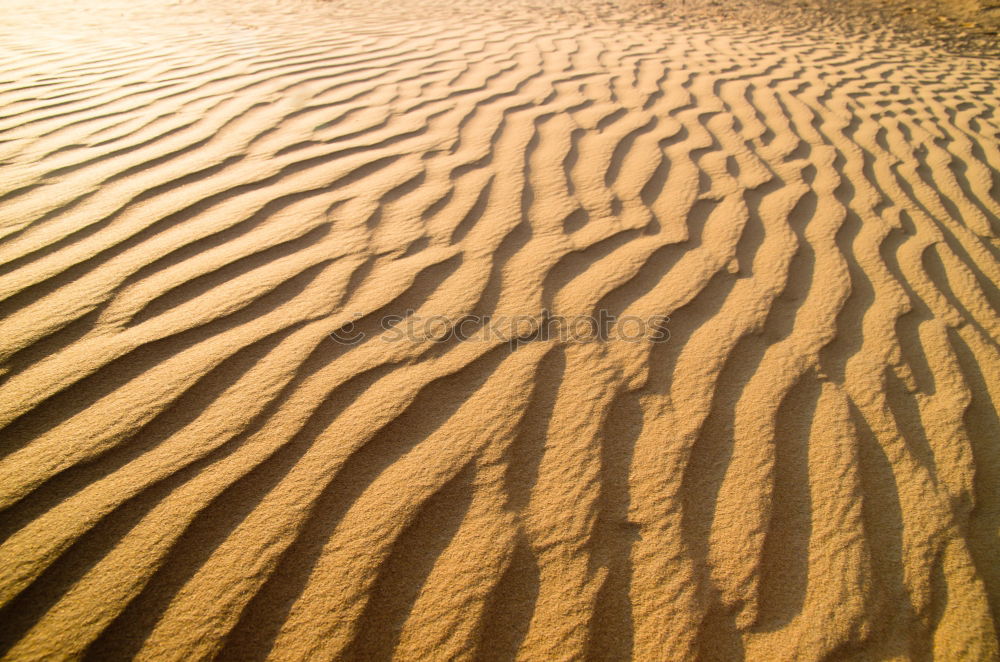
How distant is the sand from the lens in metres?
0.94

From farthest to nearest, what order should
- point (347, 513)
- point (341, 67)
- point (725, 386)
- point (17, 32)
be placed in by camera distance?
point (17, 32)
point (341, 67)
point (725, 386)
point (347, 513)

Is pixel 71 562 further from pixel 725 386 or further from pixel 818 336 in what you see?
pixel 818 336

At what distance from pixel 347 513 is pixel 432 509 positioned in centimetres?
16

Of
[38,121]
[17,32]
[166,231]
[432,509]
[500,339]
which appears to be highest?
[17,32]

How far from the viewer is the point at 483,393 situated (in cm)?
129

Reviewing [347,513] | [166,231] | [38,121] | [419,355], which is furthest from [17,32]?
[347,513]

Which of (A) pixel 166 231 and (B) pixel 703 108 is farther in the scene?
(B) pixel 703 108

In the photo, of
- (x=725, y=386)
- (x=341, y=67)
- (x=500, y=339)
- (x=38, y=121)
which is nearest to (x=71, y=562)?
(x=500, y=339)

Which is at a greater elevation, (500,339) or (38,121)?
(38,121)

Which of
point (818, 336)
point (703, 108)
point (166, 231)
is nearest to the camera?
point (818, 336)

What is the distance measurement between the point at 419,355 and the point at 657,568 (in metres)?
0.73

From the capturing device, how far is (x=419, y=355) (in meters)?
1.38

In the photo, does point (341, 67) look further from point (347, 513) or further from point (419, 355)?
point (347, 513)

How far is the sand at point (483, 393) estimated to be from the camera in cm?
94
